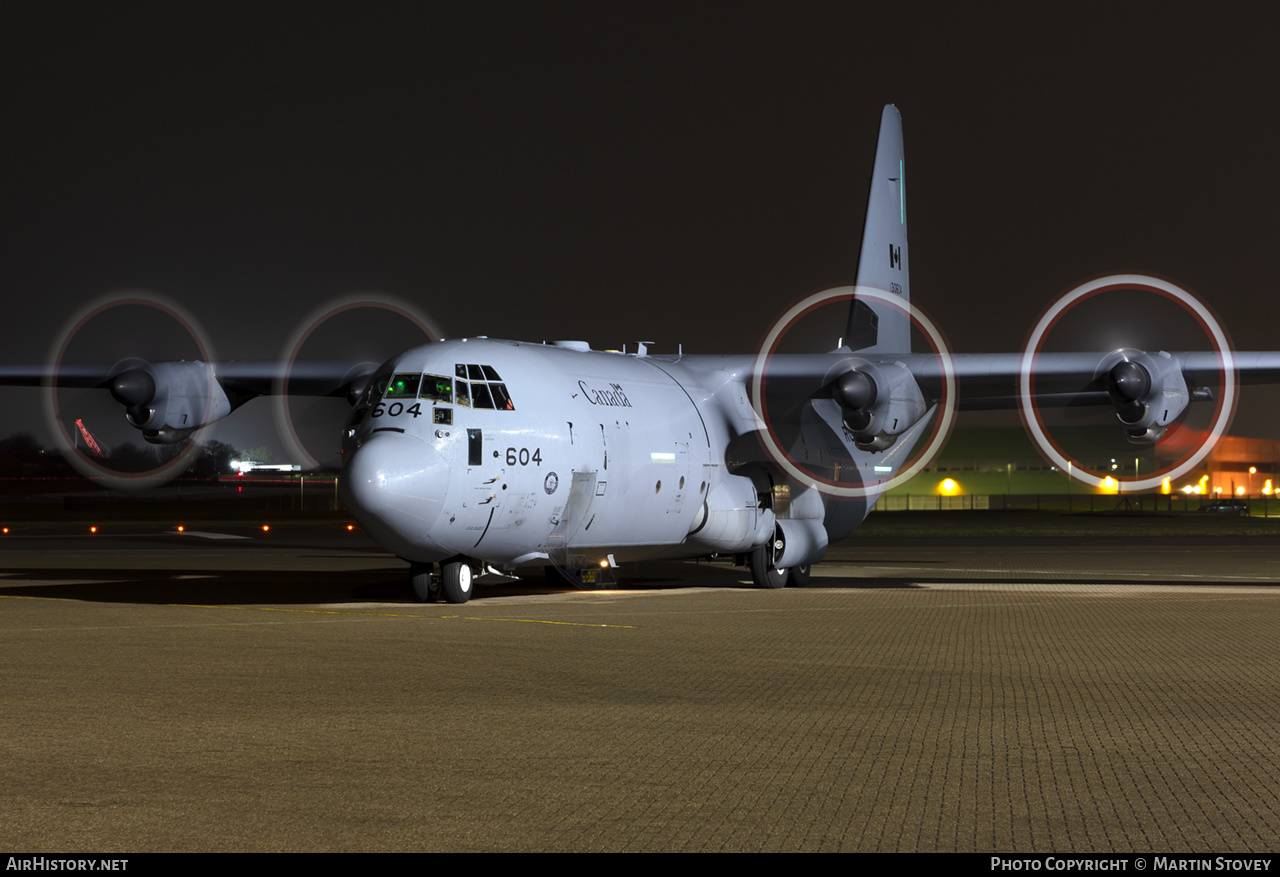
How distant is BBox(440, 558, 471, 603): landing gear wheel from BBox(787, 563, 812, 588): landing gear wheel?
309 inches

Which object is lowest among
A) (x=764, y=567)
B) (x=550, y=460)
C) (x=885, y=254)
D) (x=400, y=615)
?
(x=764, y=567)

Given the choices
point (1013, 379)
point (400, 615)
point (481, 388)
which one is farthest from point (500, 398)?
point (1013, 379)

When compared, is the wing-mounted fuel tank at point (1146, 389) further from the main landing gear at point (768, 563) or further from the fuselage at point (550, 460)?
the main landing gear at point (768, 563)

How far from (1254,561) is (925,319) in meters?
10.8

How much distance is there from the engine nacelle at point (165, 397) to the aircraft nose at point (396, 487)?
8.85m

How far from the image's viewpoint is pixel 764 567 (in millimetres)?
24625

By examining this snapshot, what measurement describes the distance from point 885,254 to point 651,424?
10768 millimetres

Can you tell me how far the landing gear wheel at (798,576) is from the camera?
82.9 feet

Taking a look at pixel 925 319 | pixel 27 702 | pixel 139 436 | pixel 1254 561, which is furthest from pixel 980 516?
pixel 27 702

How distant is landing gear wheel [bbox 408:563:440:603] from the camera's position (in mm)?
19656

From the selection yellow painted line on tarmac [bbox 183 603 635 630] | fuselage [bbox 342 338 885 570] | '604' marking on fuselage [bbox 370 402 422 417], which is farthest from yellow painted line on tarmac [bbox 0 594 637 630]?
'604' marking on fuselage [bbox 370 402 422 417]

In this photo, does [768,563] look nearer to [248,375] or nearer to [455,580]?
[455,580]

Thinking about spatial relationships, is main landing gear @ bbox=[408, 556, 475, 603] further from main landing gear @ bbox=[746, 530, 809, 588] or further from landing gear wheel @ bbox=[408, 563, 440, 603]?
main landing gear @ bbox=[746, 530, 809, 588]
